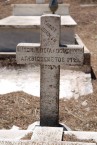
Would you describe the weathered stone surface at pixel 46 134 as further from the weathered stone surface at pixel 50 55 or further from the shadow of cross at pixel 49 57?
the weathered stone surface at pixel 50 55

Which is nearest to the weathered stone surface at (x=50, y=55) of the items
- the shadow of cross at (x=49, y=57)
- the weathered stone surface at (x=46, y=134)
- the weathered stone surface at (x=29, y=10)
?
the shadow of cross at (x=49, y=57)

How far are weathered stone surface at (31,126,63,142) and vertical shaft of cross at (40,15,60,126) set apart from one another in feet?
1.22

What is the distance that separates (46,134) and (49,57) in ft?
2.88

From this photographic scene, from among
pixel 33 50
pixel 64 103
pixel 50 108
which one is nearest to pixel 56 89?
pixel 50 108

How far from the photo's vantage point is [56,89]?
414 cm

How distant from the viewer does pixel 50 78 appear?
4.12 meters

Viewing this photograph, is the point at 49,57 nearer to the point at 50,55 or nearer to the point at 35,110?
the point at 50,55

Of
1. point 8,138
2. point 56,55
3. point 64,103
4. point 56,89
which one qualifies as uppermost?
point 56,55

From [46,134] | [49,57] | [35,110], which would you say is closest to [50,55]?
[49,57]

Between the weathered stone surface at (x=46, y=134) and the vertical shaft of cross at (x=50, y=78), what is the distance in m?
0.37

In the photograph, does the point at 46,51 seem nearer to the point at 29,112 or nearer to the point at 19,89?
the point at 29,112

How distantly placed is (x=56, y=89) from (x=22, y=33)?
3.17m

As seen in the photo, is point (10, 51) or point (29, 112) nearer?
point (29, 112)

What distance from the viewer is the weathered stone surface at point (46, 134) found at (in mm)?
3590
